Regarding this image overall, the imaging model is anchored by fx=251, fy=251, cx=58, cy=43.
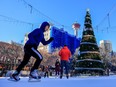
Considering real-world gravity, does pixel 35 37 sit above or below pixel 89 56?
below

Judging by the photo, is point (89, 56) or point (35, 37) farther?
point (89, 56)

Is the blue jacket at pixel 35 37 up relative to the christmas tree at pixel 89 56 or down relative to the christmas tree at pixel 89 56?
down

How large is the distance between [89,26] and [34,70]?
12363mm

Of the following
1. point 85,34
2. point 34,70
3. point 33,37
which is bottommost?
point 34,70

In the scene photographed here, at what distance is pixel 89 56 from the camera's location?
16.4 meters

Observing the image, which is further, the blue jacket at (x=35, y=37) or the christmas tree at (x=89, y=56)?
the christmas tree at (x=89, y=56)

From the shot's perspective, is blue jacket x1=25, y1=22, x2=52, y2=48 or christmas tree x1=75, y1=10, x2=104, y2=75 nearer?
blue jacket x1=25, y1=22, x2=52, y2=48

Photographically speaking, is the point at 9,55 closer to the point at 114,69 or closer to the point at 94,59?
the point at 114,69

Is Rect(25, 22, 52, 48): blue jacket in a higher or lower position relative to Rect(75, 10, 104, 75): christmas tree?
lower

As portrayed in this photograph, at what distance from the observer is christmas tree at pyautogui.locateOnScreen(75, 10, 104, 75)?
16.0m

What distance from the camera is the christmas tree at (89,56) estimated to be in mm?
15962

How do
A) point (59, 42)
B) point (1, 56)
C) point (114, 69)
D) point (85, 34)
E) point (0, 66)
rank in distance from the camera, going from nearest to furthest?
point (85, 34)
point (0, 66)
point (114, 69)
point (1, 56)
point (59, 42)

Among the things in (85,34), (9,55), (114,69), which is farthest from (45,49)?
(85,34)

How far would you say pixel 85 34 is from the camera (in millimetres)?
17344
